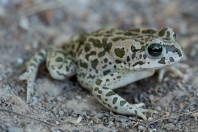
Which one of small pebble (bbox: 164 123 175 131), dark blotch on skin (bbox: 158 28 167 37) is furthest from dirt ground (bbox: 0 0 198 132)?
dark blotch on skin (bbox: 158 28 167 37)

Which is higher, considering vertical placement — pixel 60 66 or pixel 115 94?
pixel 60 66

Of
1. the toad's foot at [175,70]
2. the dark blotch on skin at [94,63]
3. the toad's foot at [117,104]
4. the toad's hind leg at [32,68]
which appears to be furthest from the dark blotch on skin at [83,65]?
the toad's foot at [175,70]

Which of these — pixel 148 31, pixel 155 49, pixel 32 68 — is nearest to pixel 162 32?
pixel 148 31

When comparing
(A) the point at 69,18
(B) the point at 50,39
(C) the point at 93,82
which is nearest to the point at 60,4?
(A) the point at 69,18

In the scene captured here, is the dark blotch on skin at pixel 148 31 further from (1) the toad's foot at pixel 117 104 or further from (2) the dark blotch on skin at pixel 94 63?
(1) the toad's foot at pixel 117 104

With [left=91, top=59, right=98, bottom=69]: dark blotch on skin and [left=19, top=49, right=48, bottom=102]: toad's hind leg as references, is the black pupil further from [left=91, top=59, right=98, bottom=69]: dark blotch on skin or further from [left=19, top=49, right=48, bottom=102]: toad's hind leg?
[left=19, top=49, right=48, bottom=102]: toad's hind leg

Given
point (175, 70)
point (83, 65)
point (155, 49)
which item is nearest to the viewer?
point (155, 49)

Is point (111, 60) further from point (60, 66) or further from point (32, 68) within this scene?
point (32, 68)

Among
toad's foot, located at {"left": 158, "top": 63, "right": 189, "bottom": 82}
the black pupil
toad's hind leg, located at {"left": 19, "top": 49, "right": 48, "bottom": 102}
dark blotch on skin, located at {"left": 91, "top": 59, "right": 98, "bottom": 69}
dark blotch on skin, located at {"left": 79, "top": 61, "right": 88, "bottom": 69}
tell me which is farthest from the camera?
toad's foot, located at {"left": 158, "top": 63, "right": 189, "bottom": 82}

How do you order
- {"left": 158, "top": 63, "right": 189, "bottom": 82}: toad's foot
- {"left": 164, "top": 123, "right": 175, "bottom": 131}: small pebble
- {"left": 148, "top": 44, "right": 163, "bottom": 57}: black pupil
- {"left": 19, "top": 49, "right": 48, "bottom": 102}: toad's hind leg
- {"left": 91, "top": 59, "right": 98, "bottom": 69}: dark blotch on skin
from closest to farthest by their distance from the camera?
{"left": 164, "top": 123, "right": 175, "bottom": 131}: small pebble < {"left": 148, "top": 44, "right": 163, "bottom": 57}: black pupil < {"left": 19, "top": 49, "right": 48, "bottom": 102}: toad's hind leg < {"left": 91, "top": 59, "right": 98, "bottom": 69}: dark blotch on skin < {"left": 158, "top": 63, "right": 189, "bottom": 82}: toad's foot
